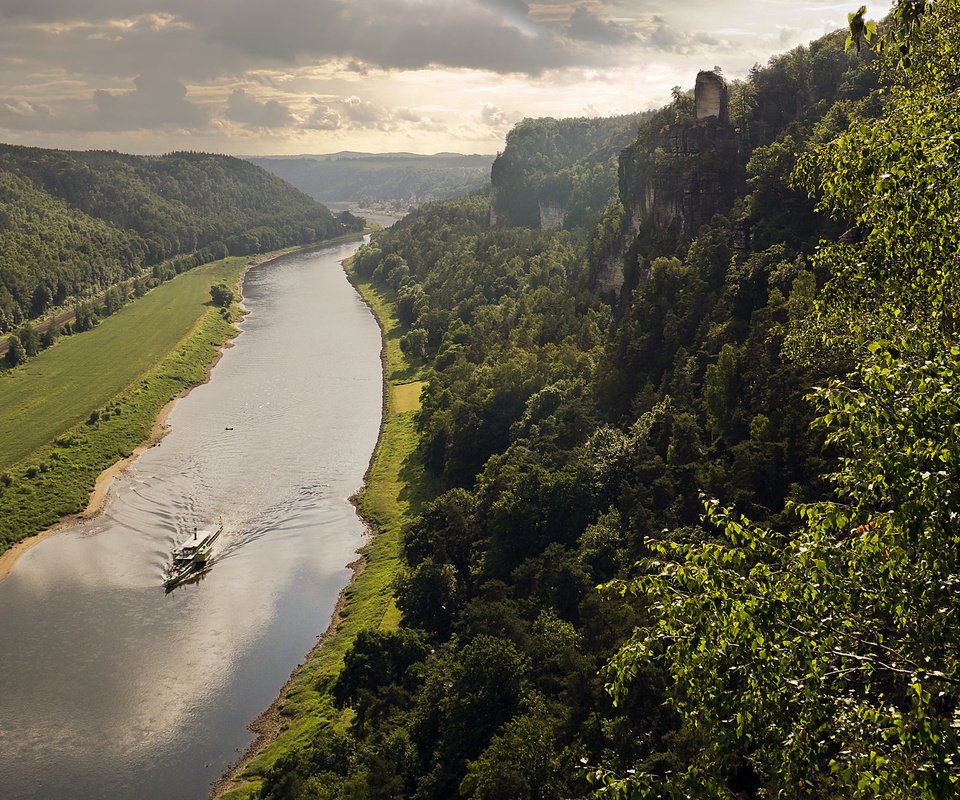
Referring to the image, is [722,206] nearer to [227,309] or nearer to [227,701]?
[227,701]

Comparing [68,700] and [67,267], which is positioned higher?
[67,267]

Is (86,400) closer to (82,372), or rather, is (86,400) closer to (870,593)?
(82,372)

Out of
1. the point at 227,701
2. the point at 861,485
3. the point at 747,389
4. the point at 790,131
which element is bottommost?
the point at 227,701

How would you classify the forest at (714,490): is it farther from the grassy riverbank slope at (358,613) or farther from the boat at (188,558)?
the boat at (188,558)

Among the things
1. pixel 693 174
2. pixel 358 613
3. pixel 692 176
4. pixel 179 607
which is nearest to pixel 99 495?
pixel 179 607

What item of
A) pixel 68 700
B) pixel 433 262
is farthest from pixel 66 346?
pixel 68 700

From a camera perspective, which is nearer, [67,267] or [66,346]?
[66,346]

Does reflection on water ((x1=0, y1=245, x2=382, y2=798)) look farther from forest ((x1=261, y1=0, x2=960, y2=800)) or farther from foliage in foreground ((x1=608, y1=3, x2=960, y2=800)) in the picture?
foliage in foreground ((x1=608, y1=3, x2=960, y2=800))
